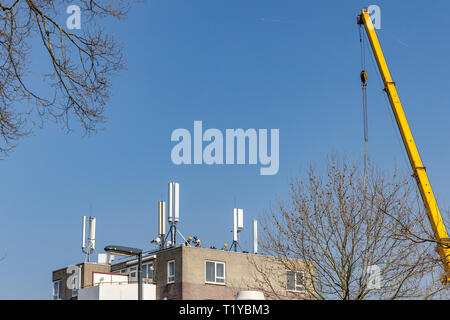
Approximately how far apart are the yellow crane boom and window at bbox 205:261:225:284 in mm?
16730

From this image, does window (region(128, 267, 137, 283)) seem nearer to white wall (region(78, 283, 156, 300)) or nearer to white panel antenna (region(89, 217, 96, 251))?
white wall (region(78, 283, 156, 300))

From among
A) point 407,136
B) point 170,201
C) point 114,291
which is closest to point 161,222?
point 170,201

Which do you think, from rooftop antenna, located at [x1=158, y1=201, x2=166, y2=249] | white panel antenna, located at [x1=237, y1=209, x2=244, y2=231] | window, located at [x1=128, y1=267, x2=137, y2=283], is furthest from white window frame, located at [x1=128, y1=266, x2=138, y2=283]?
white panel antenna, located at [x1=237, y1=209, x2=244, y2=231]

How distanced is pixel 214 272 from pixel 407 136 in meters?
17.3

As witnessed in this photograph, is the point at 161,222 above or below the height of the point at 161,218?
below

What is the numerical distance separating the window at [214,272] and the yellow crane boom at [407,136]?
16.7m

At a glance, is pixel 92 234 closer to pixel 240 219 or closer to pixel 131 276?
pixel 131 276

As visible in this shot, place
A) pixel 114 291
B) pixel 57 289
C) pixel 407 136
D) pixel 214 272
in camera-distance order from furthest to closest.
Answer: pixel 57 289, pixel 214 272, pixel 114 291, pixel 407 136

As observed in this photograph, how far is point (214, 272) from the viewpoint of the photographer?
4897cm

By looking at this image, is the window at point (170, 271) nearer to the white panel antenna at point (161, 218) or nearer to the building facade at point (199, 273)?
the building facade at point (199, 273)

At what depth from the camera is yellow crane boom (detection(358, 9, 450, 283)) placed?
116ft

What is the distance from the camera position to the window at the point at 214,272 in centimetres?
4844
